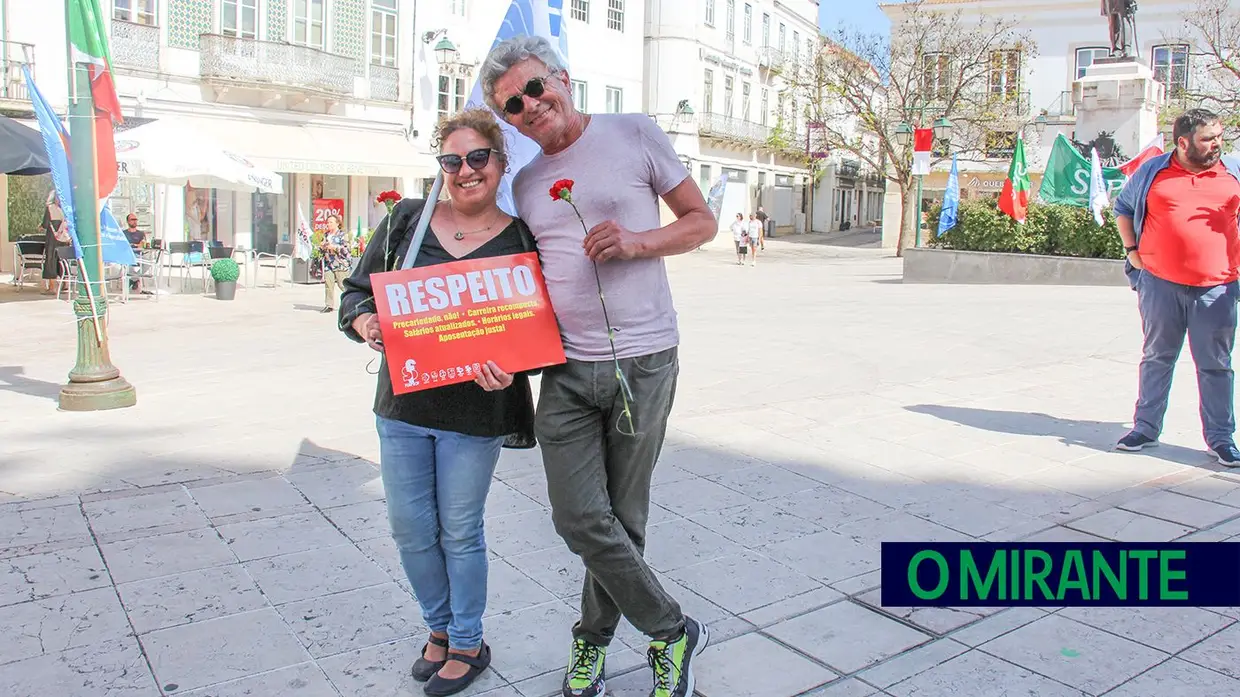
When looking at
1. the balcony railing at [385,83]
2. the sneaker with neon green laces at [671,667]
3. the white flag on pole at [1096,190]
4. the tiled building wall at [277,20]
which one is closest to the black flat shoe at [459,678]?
the sneaker with neon green laces at [671,667]

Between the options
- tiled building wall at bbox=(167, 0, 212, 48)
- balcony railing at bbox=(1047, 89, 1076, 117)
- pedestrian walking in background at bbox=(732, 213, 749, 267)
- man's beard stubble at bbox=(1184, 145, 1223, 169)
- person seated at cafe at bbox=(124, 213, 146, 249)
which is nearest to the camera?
man's beard stubble at bbox=(1184, 145, 1223, 169)

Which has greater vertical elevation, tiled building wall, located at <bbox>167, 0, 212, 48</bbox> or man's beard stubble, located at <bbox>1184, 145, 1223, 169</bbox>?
tiled building wall, located at <bbox>167, 0, 212, 48</bbox>

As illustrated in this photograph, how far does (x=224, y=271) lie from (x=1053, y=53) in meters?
35.0

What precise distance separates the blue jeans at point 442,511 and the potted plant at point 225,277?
45.7 ft

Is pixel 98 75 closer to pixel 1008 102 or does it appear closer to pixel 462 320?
pixel 462 320

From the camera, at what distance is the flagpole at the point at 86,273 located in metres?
7.58

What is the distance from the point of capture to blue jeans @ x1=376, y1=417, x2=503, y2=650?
307 cm

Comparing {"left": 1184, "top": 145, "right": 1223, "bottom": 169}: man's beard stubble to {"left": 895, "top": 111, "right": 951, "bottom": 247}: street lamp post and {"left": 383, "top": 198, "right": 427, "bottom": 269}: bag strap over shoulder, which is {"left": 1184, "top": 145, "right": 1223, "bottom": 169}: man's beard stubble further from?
{"left": 895, "top": 111, "right": 951, "bottom": 247}: street lamp post

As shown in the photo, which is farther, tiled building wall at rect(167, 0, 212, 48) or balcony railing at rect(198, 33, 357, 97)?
balcony railing at rect(198, 33, 357, 97)

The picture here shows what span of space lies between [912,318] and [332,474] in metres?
9.13

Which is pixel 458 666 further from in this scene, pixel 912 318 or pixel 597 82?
pixel 597 82

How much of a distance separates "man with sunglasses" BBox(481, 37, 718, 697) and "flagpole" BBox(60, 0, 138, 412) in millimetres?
5729

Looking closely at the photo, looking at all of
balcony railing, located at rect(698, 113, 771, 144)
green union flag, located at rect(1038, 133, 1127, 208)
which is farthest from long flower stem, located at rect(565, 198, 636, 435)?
balcony railing, located at rect(698, 113, 771, 144)

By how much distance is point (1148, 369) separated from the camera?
6.02 metres
